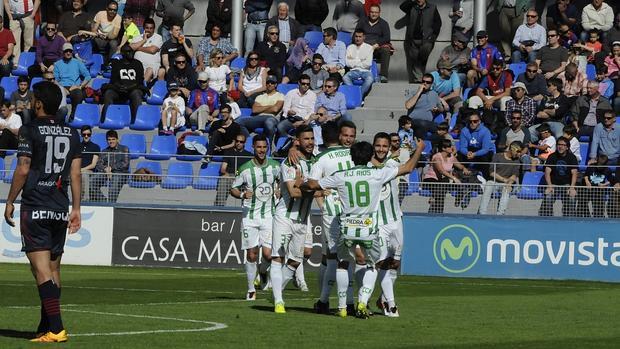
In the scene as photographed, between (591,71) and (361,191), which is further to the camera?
(591,71)

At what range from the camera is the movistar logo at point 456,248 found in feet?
85.6

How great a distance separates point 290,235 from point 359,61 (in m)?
13.6

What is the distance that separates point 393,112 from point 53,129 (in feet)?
62.9

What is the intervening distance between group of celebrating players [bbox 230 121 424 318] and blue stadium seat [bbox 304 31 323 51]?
13889 millimetres

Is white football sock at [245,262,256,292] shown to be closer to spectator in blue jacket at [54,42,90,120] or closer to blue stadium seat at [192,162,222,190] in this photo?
blue stadium seat at [192,162,222,190]

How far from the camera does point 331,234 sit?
51.3 ft

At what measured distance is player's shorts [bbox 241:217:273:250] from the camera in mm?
18875

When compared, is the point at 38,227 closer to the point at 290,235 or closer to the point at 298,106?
the point at 290,235

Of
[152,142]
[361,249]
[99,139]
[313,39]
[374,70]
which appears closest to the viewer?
[361,249]

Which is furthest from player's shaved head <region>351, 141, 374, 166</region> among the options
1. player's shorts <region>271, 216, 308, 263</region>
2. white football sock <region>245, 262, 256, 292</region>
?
white football sock <region>245, 262, 256, 292</region>

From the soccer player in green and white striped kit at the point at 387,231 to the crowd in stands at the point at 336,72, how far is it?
897 cm

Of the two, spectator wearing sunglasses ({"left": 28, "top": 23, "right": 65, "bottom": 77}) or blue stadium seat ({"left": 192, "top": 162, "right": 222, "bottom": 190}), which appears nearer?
blue stadium seat ({"left": 192, "top": 162, "right": 222, "bottom": 190})

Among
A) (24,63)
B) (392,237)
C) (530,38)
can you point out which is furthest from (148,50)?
(392,237)

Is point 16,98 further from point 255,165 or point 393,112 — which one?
point 255,165
